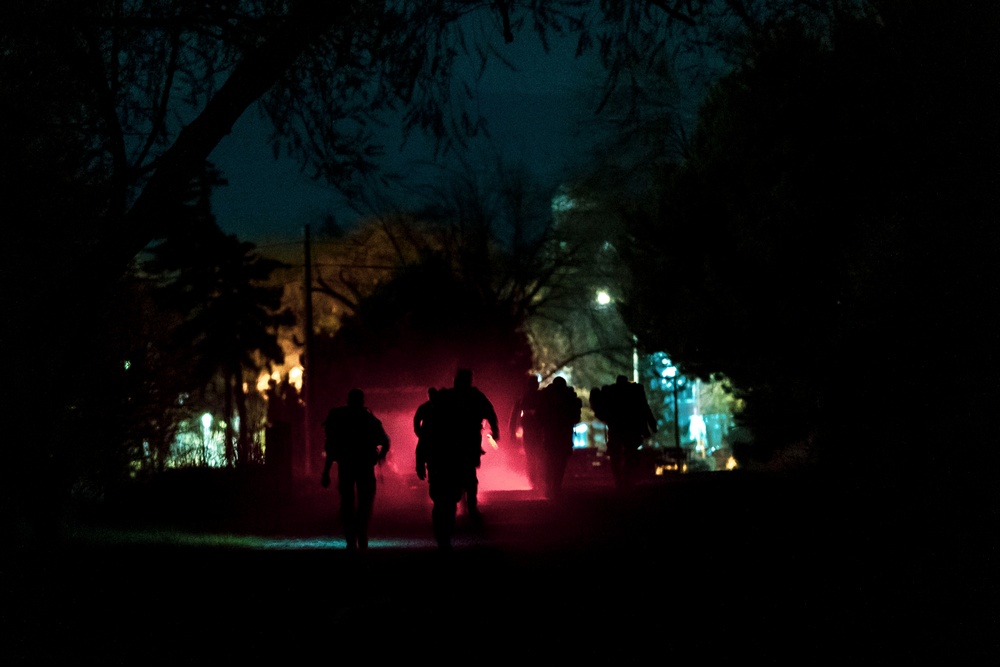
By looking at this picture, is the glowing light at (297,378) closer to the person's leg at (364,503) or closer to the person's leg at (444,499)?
the person's leg at (364,503)

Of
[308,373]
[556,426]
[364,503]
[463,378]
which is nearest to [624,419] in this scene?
[556,426]

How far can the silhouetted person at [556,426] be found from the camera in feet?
52.0

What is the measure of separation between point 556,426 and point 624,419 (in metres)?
1.16

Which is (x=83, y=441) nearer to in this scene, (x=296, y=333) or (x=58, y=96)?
(x=58, y=96)

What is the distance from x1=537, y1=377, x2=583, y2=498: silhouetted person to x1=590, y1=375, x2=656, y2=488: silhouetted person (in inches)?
26.2

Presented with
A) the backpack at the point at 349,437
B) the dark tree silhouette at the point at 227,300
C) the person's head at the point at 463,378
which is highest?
the dark tree silhouette at the point at 227,300

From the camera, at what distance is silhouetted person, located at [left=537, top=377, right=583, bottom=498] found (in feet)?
52.0

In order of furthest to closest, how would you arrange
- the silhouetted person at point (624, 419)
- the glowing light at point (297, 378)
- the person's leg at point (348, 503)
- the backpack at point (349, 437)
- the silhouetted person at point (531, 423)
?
the glowing light at point (297, 378), the silhouetted person at point (531, 423), the silhouetted person at point (624, 419), the person's leg at point (348, 503), the backpack at point (349, 437)

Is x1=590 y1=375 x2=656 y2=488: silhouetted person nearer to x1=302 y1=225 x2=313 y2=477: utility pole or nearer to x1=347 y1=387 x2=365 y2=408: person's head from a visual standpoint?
x1=347 y1=387 x2=365 y2=408: person's head

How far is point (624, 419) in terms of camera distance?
54.3 feet

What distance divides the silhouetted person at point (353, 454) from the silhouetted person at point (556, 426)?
348 cm

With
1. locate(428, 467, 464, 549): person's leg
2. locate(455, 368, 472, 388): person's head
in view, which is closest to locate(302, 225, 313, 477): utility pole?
locate(455, 368, 472, 388): person's head

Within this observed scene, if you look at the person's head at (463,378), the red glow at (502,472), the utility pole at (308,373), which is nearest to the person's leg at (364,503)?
the person's head at (463,378)

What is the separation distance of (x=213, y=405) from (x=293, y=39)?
211ft
